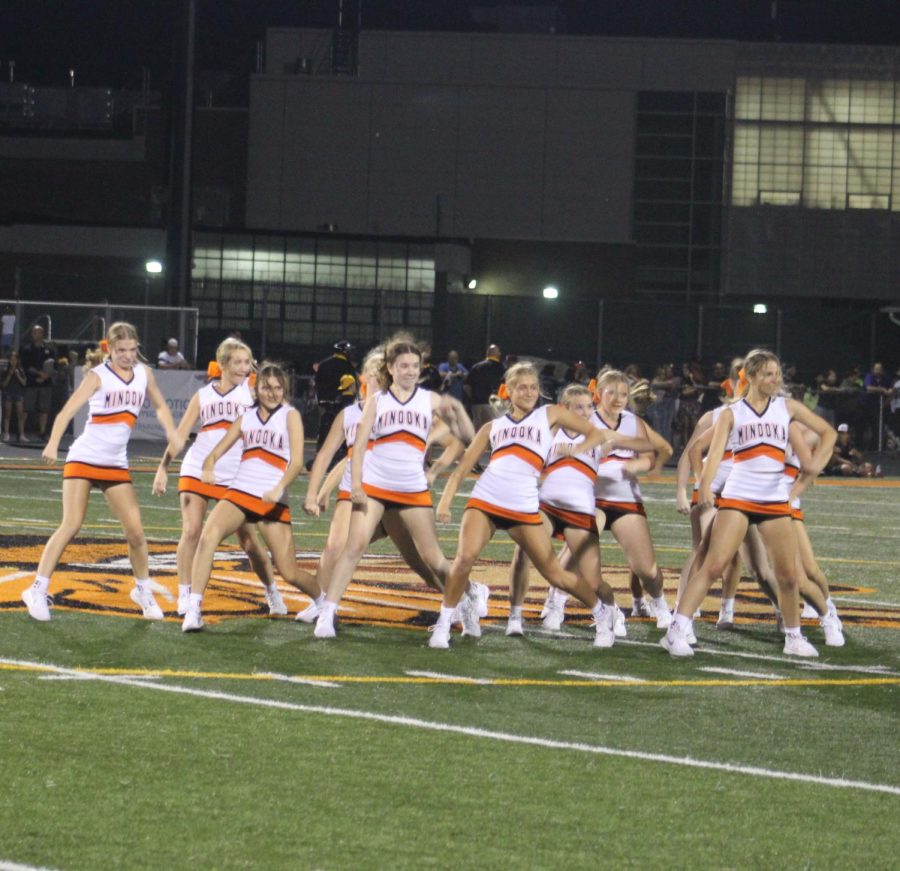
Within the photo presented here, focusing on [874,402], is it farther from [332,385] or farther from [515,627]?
[515,627]

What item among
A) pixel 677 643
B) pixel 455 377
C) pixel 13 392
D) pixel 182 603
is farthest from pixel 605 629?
pixel 455 377

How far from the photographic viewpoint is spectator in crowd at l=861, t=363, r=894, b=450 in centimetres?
3053

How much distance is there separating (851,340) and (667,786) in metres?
33.5

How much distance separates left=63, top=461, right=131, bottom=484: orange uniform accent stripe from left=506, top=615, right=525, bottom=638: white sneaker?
7.78ft

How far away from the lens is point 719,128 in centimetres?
5372

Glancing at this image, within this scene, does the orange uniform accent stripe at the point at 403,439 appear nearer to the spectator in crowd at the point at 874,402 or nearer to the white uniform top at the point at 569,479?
the white uniform top at the point at 569,479

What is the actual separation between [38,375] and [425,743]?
20.2 m

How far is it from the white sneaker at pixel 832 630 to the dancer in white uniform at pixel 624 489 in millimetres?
965

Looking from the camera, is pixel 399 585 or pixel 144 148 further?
pixel 144 148

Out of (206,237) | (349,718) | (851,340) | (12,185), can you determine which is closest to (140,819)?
(349,718)

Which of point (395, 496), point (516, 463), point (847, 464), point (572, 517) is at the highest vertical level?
point (516, 463)

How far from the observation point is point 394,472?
9.98m

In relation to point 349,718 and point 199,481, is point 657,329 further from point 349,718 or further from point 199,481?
point 349,718

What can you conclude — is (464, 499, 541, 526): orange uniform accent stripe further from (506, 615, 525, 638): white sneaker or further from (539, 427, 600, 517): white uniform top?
(506, 615, 525, 638): white sneaker
